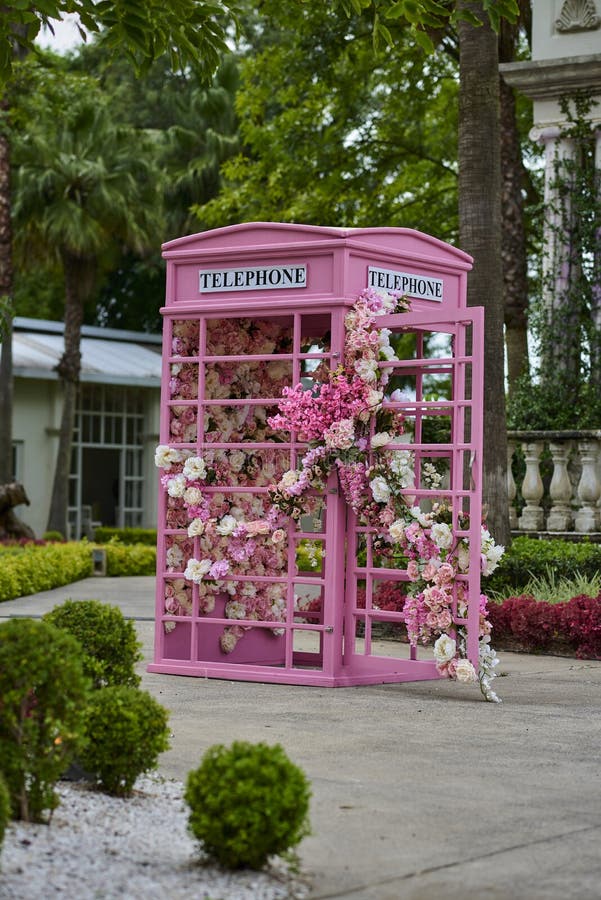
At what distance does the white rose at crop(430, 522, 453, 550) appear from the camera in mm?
8930

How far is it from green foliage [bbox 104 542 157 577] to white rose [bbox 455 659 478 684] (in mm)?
13004

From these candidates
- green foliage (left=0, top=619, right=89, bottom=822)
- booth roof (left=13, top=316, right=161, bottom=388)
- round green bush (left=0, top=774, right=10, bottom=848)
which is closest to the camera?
round green bush (left=0, top=774, right=10, bottom=848)

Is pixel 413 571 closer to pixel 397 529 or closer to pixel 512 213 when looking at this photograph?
pixel 397 529

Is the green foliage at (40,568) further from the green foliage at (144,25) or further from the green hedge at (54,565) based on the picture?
the green foliage at (144,25)

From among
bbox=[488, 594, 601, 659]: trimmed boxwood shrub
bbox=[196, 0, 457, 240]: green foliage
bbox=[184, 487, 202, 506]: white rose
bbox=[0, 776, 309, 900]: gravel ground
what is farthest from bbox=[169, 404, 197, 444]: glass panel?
bbox=[196, 0, 457, 240]: green foliage

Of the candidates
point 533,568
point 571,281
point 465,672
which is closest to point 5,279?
point 571,281

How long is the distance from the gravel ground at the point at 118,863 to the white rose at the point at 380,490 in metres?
3.87

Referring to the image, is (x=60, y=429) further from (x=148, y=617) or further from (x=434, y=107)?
(x=148, y=617)

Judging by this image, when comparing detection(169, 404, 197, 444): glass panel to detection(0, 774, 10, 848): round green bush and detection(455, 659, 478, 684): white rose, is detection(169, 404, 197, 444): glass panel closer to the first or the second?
detection(455, 659, 478, 684): white rose

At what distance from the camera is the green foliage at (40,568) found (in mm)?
16406

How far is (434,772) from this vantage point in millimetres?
6543

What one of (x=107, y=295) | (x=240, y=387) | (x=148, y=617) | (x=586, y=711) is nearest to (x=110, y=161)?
(x=107, y=295)

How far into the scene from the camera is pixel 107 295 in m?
45.0

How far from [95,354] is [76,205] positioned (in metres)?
5.61
